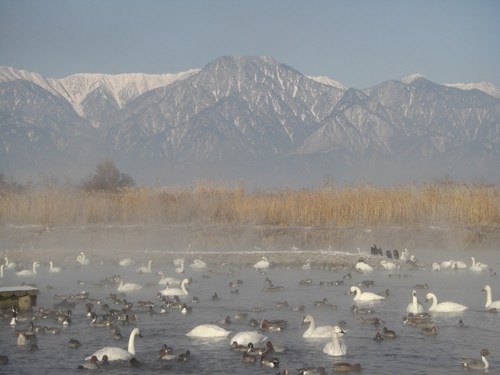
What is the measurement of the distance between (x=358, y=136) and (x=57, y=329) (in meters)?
180

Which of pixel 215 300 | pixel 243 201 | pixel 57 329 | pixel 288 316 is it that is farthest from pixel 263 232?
pixel 57 329

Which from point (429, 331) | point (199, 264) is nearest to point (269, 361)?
point (429, 331)

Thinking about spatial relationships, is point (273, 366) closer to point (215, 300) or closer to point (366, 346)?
point (366, 346)

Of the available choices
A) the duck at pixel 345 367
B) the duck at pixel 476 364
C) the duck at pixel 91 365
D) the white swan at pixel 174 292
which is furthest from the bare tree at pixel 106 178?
the duck at pixel 476 364

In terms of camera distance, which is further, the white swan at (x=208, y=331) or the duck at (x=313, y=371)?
the white swan at (x=208, y=331)

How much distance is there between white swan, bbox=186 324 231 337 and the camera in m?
18.4

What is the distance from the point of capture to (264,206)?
132 ft

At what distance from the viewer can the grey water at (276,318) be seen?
1614 cm

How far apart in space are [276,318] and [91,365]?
6.19m

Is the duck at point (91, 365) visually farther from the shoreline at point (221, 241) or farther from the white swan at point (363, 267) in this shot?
the shoreline at point (221, 241)

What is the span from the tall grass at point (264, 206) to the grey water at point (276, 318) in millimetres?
9243

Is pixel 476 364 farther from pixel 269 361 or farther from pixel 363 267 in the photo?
pixel 363 267

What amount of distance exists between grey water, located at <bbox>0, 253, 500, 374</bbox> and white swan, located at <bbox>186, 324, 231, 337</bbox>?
15 centimetres

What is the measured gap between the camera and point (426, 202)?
130 ft
